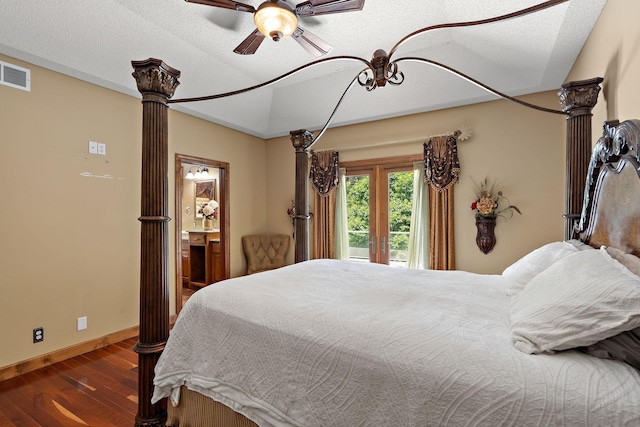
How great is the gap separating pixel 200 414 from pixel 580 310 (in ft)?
5.59

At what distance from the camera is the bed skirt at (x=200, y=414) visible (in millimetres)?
1471

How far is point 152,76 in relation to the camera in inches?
64.7

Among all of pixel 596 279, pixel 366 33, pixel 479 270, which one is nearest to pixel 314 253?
pixel 479 270

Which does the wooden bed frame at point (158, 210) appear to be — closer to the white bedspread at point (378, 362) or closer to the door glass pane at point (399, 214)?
the white bedspread at point (378, 362)

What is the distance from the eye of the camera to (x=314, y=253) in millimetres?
4855

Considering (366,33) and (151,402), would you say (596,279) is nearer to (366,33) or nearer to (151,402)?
(151,402)

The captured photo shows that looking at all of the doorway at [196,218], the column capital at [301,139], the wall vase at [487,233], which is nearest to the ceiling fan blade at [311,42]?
the column capital at [301,139]

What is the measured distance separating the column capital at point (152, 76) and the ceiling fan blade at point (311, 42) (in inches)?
39.9

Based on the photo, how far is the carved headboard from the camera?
1.30 meters

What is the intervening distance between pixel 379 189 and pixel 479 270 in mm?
1660

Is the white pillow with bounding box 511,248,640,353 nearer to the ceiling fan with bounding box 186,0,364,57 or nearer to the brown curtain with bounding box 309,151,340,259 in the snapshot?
the ceiling fan with bounding box 186,0,364,57

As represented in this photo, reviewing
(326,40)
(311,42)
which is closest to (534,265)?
(311,42)

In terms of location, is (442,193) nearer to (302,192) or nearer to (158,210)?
(302,192)

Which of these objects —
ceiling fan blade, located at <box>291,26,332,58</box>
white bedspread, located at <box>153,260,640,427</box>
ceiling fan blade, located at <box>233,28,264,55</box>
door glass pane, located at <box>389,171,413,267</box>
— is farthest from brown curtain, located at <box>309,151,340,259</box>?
white bedspread, located at <box>153,260,640,427</box>
